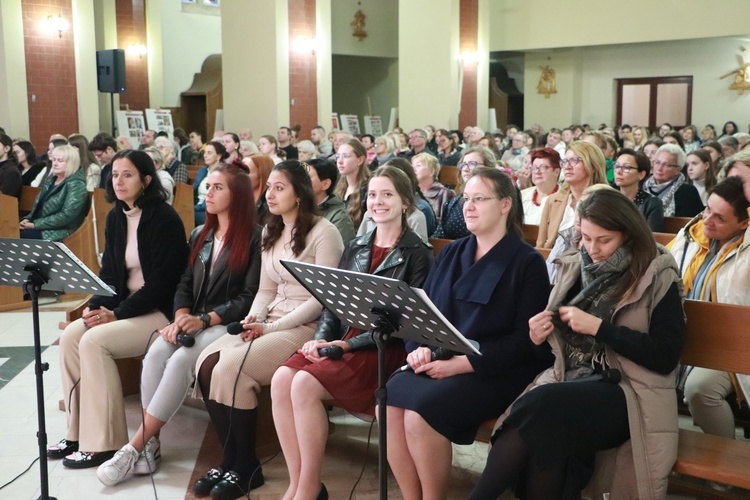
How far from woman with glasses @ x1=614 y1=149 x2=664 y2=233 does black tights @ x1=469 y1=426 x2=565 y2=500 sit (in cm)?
267

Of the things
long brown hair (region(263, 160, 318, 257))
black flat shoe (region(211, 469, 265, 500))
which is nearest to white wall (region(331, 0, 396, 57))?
long brown hair (region(263, 160, 318, 257))

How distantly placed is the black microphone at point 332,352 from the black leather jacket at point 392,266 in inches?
6.1

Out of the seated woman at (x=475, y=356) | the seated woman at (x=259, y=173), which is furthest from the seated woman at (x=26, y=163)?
the seated woman at (x=475, y=356)

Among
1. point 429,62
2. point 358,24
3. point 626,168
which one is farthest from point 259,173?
point 358,24

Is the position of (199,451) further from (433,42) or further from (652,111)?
(652,111)

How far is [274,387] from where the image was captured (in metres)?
3.34

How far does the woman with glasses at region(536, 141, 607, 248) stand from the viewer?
4.72m

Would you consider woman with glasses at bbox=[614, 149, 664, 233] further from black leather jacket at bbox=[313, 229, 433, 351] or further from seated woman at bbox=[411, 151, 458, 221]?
black leather jacket at bbox=[313, 229, 433, 351]

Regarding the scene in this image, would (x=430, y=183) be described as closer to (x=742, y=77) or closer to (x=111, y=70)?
(x=111, y=70)

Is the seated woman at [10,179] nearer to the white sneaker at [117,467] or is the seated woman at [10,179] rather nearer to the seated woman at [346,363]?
the white sneaker at [117,467]

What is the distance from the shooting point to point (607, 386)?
111 inches

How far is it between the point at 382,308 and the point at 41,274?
54.7 inches

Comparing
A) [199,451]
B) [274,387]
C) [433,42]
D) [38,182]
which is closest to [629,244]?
[274,387]

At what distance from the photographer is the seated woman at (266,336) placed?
3.48 metres
